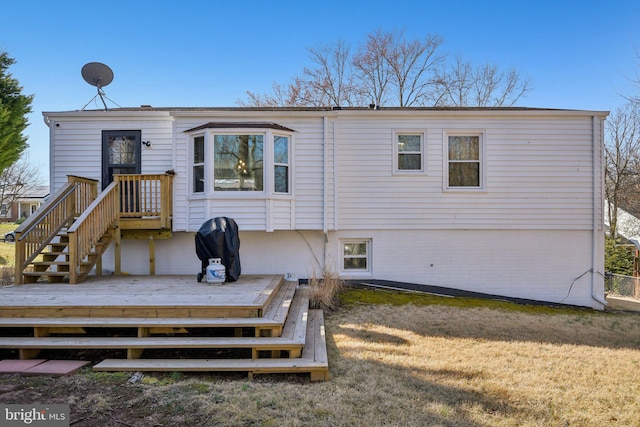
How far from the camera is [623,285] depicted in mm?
11875

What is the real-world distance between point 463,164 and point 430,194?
3.60 feet

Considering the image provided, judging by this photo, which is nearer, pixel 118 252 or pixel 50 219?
pixel 50 219

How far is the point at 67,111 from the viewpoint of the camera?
8.20 m

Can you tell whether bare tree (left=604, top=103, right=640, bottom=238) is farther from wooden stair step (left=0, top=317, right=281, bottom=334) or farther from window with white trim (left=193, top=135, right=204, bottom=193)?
wooden stair step (left=0, top=317, right=281, bottom=334)

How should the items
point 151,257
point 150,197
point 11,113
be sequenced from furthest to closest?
1. point 11,113
2. point 151,257
3. point 150,197

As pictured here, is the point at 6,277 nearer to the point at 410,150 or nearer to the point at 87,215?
the point at 87,215

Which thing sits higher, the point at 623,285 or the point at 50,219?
the point at 50,219

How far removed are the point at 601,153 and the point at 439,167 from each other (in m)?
3.79

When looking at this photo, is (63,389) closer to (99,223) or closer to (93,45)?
(99,223)

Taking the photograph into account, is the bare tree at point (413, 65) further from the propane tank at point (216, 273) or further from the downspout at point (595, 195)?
the propane tank at point (216, 273)

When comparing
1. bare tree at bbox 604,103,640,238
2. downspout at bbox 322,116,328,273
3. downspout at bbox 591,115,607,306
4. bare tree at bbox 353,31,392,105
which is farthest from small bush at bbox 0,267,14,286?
bare tree at bbox 604,103,640,238

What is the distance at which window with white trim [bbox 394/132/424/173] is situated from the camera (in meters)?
8.46

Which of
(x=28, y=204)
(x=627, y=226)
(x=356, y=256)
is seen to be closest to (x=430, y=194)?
(x=356, y=256)

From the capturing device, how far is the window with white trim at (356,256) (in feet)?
28.0
